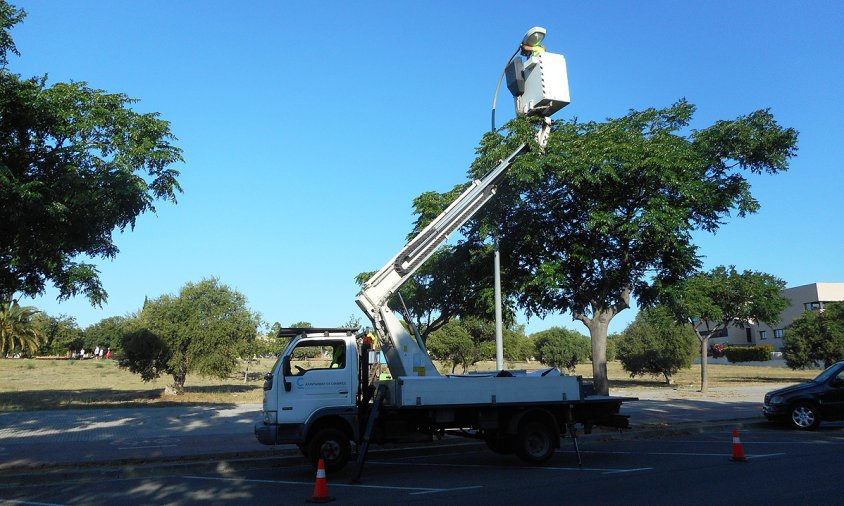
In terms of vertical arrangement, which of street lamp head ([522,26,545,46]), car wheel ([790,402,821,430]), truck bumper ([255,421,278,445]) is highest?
street lamp head ([522,26,545,46])

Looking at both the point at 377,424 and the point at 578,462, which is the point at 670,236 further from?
the point at 377,424

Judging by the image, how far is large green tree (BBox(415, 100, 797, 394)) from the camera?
562 inches

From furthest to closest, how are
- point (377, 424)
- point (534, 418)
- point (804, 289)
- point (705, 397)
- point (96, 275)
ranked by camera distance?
point (804, 289) < point (705, 397) < point (96, 275) < point (534, 418) < point (377, 424)

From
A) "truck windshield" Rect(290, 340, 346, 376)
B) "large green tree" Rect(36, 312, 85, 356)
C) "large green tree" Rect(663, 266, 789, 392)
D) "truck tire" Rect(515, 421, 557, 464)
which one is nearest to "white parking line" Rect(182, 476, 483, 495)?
"truck windshield" Rect(290, 340, 346, 376)

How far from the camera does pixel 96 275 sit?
1872 cm

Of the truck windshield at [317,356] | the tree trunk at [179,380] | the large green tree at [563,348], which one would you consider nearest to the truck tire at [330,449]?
the truck windshield at [317,356]

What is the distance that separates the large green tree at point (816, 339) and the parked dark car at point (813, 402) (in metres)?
29.6

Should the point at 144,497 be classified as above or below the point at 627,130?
below

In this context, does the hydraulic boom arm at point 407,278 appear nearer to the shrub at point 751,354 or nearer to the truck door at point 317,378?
the truck door at point 317,378

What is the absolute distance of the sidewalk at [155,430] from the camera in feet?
38.1

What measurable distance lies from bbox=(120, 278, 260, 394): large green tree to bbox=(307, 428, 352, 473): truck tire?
21.2 meters

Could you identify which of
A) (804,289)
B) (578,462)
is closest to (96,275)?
(578,462)

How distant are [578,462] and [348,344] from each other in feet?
15.9

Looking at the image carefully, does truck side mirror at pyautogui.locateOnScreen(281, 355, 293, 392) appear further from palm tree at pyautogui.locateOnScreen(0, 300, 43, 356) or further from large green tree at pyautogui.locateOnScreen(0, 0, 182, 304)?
palm tree at pyautogui.locateOnScreen(0, 300, 43, 356)
